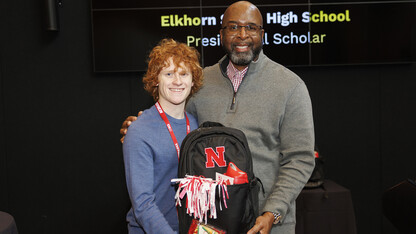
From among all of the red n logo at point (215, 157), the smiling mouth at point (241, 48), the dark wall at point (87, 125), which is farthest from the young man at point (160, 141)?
the dark wall at point (87, 125)

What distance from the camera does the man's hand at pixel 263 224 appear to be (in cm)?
162

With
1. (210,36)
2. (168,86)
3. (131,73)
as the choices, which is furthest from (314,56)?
(168,86)

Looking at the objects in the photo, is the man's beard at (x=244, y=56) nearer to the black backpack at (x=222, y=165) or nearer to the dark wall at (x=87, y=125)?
the black backpack at (x=222, y=165)

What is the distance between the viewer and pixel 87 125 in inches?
157

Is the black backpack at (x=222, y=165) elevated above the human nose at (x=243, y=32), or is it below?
below

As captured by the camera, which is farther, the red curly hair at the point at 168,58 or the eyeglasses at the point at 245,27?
the eyeglasses at the point at 245,27

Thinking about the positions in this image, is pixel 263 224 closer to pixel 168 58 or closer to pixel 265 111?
pixel 265 111

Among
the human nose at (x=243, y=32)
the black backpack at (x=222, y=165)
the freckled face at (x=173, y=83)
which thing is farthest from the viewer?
the human nose at (x=243, y=32)

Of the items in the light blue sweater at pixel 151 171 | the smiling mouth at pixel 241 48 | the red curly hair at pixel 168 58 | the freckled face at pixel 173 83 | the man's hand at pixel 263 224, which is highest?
the smiling mouth at pixel 241 48

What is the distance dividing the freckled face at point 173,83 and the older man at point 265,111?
0.24 m

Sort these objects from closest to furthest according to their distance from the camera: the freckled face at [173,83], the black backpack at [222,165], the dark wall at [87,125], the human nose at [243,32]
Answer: the black backpack at [222,165]
the freckled face at [173,83]
the human nose at [243,32]
the dark wall at [87,125]

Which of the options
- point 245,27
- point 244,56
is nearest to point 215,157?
point 244,56

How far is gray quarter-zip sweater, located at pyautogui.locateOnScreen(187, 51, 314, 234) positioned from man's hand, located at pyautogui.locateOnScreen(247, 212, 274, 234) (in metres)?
0.04

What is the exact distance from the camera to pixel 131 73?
3.93 metres
